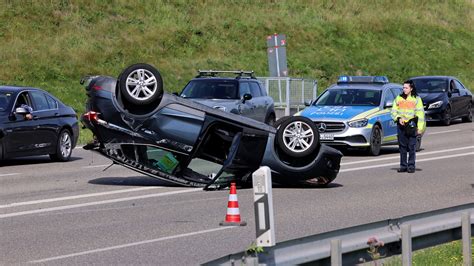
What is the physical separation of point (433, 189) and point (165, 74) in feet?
92.2

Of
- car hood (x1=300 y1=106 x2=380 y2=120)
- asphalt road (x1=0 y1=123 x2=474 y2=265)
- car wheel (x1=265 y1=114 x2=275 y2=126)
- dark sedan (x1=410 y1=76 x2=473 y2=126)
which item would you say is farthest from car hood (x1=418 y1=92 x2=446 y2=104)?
asphalt road (x1=0 y1=123 x2=474 y2=265)

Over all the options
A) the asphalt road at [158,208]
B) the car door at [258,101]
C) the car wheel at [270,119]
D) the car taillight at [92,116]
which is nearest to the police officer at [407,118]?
the asphalt road at [158,208]

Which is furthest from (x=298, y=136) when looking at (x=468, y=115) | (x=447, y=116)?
(x=468, y=115)

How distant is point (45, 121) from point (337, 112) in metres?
6.60

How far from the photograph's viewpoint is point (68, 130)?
74.6 ft

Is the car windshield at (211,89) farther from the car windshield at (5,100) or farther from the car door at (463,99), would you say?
the car door at (463,99)

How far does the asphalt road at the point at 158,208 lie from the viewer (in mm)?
10992

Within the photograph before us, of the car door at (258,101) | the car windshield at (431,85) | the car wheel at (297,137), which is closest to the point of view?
the car wheel at (297,137)

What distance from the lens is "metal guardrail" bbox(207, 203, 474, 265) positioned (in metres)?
7.51

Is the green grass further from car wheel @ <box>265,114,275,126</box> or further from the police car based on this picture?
car wheel @ <box>265,114,275,126</box>

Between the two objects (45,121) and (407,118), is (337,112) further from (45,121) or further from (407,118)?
(45,121)

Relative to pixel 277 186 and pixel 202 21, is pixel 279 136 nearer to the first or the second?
pixel 277 186

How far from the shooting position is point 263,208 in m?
8.25

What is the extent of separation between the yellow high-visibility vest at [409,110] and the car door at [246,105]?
7.10 m
